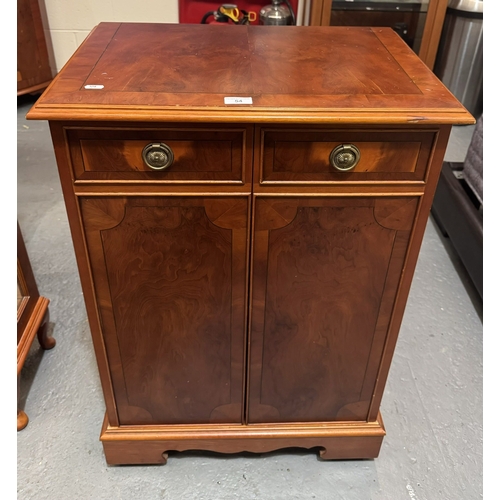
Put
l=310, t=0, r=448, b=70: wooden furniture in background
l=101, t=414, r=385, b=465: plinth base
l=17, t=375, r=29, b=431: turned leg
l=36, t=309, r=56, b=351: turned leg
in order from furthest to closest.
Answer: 1. l=310, t=0, r=448, b=70: wooden furniture in background
2. l=36, t=309, r=56, b=351: turned leg
3. l=17, t=375, r=29, b=431: turned leg
4. l=101, t=414, r=385, b=465: plinth base

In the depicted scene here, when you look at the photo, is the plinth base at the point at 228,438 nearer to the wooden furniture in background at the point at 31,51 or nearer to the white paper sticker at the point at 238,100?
the white paper sticker at the point at 238,100

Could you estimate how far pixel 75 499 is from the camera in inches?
48.6

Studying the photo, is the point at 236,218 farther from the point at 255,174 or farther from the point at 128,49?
the point at 128,49

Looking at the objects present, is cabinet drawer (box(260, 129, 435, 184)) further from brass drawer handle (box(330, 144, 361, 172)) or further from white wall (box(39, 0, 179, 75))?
white wall (box(39, 0, 179, 75))

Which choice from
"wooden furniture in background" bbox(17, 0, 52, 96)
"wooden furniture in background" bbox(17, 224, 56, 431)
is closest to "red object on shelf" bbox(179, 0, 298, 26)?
"wooden furniture in background" bbox(17, 0, 52, 96)

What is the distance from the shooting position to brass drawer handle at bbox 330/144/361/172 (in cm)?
89

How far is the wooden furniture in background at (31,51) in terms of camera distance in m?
2.72

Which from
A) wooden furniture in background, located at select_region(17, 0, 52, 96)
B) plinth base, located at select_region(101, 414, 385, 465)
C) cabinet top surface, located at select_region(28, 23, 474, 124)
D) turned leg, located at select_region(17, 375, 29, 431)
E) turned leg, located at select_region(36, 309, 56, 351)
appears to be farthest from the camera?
Result: wooden furniture in background, located at select_region(17, 0, 52, 96)

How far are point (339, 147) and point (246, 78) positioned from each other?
0.75ft

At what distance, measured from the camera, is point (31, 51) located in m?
2.85

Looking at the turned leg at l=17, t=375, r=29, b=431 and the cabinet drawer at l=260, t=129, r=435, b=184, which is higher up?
the cabinet drawer at l=260, t=129, r=435, b=184

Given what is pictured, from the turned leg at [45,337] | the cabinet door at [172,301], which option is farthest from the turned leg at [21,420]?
the cabinet door at [172,301]

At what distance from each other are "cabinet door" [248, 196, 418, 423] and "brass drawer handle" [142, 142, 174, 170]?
18 cm

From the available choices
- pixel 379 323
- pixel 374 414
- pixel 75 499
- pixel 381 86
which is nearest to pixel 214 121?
pixel 381 86
